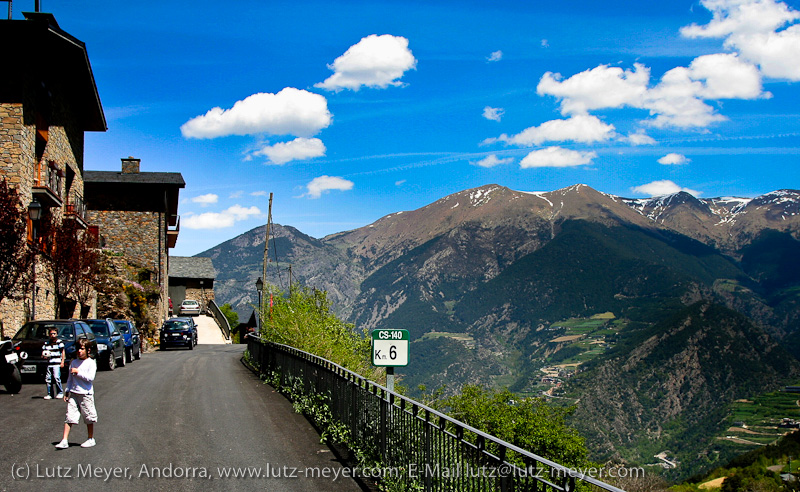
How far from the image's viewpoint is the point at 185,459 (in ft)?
29.6

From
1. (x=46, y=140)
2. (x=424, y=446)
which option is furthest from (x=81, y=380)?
(x=46, y=140)

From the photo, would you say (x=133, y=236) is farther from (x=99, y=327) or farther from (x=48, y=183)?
(x=99, y=327)

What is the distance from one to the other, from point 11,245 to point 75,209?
10297mm

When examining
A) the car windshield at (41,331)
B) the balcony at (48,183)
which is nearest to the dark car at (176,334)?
the balcony at (48,183)

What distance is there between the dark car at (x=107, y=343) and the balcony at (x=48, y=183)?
16.1ft

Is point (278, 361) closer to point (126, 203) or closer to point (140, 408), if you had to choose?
point (140, 408)

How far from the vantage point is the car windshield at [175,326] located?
39.1 metres

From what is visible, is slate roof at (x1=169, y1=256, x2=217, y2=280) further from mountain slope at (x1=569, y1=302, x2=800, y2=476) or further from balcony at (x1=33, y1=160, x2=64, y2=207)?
mountain slope at (x1=569, y1=302, x2=800, y2=476)

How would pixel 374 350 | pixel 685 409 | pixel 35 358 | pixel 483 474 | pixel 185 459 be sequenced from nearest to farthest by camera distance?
pixel 483 474 → pixel 185 459 → pixel 374 350 → pixel 35 358 → pixel 685 409

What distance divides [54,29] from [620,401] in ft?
611

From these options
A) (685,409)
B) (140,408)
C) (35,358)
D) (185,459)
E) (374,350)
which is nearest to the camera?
(185,459)

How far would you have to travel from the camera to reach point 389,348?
9969mm

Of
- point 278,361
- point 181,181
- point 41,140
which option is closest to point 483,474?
point 278,361

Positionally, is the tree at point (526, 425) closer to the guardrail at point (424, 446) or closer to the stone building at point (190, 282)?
the guardrail at point (424, 446)
